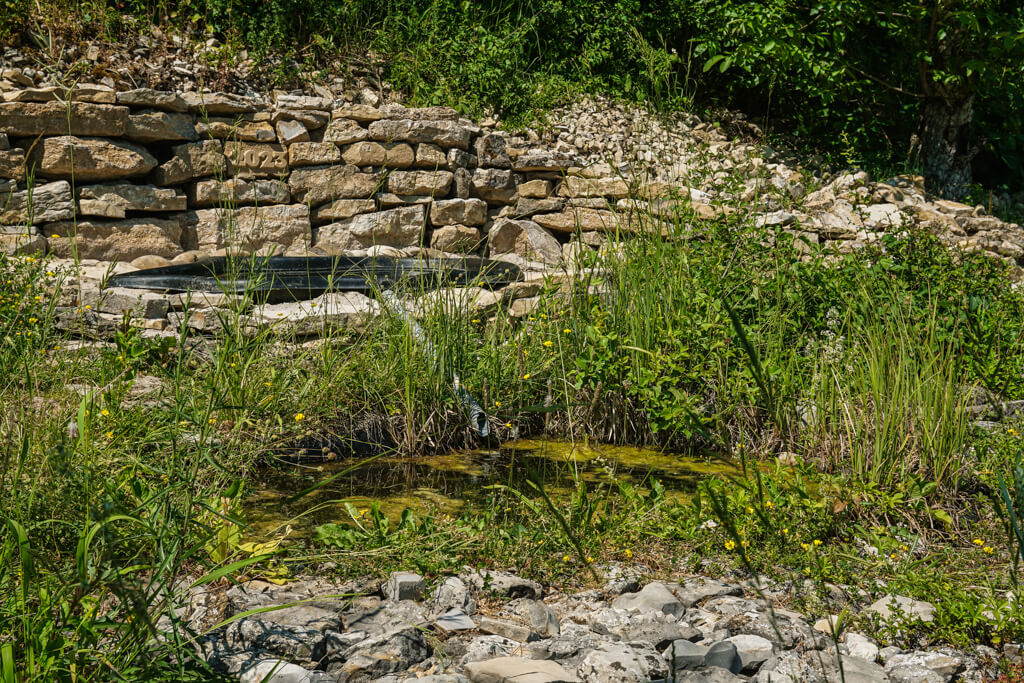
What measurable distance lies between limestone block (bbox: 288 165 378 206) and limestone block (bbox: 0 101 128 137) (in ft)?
4.16

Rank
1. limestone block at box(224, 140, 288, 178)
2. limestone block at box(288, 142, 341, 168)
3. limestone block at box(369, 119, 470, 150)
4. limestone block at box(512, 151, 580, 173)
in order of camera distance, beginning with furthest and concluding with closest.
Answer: limestone block at box(512, 151, 580, 173) < limestone block at box(369, 119, 470, 150) < limestone block at box(288, 142, 341, 168) < limestone block at box(224, 140, 288, 178)

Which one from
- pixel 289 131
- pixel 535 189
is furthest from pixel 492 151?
pixel 289 131

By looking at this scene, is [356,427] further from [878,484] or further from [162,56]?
[162,56]

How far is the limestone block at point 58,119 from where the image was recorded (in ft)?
18.3

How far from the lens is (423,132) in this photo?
6656mm

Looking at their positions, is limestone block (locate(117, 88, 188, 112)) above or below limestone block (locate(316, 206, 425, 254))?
above

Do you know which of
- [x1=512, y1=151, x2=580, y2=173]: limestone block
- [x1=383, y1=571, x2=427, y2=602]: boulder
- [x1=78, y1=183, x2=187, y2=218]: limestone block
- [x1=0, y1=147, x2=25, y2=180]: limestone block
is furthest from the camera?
[x1=512, y1=151, x2=580, y2=173]: limestone block

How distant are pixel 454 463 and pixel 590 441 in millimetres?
732

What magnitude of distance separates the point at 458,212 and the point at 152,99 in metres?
2.37

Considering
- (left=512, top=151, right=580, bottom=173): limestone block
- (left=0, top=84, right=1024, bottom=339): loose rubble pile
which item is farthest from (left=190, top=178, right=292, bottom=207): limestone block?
(left=512, top=151, right=580, bottom=173): limestone block

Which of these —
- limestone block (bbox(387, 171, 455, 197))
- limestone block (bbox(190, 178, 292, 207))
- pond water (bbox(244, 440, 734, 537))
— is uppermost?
limestone block (bbox(387, 171, 455, 197))

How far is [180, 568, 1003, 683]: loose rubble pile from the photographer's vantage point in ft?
6.06

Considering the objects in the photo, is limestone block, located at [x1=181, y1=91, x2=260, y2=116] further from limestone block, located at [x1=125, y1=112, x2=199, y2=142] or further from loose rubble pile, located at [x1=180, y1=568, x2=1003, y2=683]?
loose rubble pile, located at [x1=180, y1=568, x2=1003, y2=683]

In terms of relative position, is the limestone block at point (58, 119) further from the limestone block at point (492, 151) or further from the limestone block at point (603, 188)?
the limestone block at point (603, 188)
